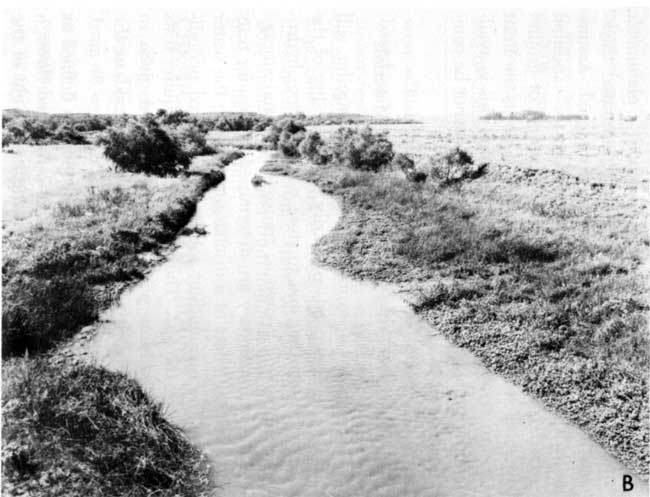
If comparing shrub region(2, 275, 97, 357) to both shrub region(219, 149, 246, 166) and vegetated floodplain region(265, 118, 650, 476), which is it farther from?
shrub region(219, 149, 246, 166)

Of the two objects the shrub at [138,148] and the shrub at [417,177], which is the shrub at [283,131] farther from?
the shrub at [417,177]

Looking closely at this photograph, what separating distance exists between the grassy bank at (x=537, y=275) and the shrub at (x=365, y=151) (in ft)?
46.5

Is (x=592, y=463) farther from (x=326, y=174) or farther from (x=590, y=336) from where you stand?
(x=326, y=174)

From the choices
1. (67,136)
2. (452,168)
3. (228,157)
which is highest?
(67,136)

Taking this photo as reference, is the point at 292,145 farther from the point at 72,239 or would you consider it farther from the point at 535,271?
the point at 535,271

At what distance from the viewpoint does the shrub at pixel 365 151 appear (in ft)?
164

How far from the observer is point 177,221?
100.0 ft

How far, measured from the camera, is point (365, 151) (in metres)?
51.0

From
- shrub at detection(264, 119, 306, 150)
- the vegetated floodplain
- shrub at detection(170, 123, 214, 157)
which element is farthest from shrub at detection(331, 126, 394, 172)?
shrub at detection(170, 123, 214, 157)

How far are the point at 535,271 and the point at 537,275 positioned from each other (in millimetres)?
522

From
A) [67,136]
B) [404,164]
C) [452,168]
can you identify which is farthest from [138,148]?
[67,136]

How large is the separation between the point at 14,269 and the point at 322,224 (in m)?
18.7

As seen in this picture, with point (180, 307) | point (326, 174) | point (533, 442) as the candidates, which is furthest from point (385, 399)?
point (326, 174)

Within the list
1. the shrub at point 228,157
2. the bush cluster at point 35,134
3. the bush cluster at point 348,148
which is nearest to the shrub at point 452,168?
the bush cluster at point 348,148
